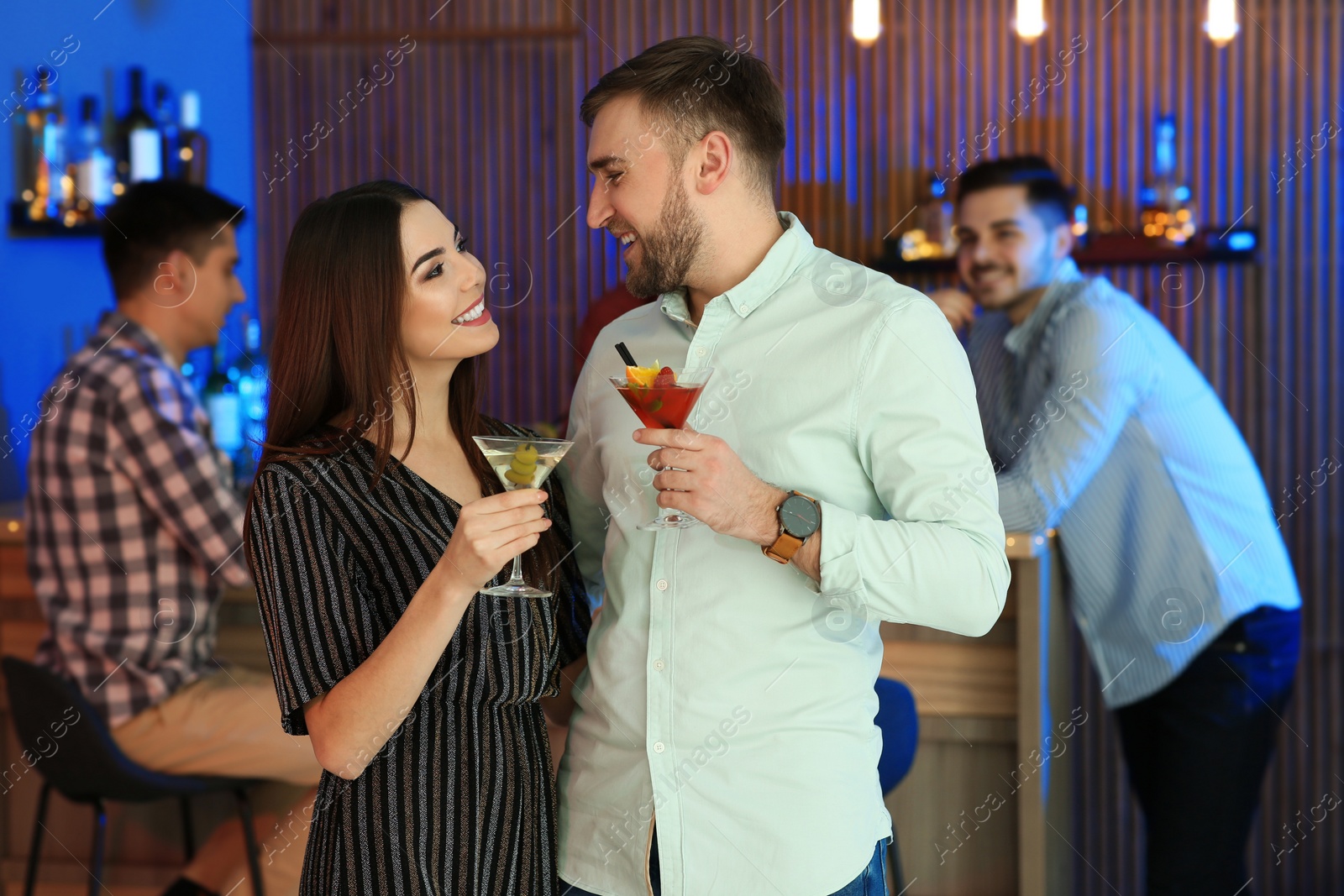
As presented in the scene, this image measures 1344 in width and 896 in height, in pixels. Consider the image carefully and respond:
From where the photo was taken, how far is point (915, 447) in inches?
58.3

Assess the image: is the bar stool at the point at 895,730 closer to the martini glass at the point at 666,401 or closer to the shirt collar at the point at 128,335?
the martini glass at the point at 666,401

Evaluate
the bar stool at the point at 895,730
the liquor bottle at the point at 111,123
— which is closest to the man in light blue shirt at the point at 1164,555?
the bar stool at the point at 895,730

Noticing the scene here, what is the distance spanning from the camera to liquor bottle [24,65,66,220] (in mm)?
3531

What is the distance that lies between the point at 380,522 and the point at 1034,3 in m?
2.51

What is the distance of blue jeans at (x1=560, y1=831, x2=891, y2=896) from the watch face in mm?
421

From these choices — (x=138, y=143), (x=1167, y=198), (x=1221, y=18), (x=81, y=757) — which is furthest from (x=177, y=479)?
(x=1167, y=198)

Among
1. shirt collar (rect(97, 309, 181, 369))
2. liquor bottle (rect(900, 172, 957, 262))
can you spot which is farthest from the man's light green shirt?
liquor bottle (rect(900, 172, 957, 262))

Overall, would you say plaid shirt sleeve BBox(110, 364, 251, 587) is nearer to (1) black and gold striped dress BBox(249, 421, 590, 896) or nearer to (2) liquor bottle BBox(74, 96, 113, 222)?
(2) liquor bottle BBox(74, 96, 113, 222)

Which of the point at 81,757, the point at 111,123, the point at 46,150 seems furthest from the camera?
the point at 111,123

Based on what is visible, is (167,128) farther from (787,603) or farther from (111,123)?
(787,603)

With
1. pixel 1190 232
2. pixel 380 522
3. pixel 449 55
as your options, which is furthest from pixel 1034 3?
pixel 380 522

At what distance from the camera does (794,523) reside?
4.70 feet

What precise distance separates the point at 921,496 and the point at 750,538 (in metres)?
0.21

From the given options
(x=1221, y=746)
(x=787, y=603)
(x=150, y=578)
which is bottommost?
(x=1221, y=746)
